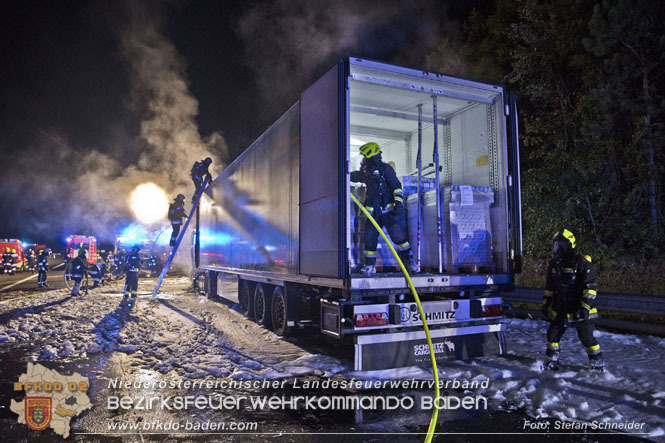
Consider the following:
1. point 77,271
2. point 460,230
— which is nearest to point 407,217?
point 460,230

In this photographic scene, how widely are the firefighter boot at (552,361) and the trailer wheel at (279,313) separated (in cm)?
363

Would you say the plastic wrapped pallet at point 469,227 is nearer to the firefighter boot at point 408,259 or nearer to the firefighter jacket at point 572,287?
the firefighter boot at point 408,259

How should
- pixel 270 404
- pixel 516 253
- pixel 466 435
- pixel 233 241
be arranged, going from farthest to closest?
pixel 233 241 < pixel 516 253 < pixel 270 404 < pixel 466 435

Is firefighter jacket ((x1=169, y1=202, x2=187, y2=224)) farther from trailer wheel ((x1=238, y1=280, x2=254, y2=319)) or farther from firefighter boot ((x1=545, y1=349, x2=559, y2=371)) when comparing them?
firefighter boot ((x1=545, y1=349, x2=559, y2=371))

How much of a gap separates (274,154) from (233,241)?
3.38 metres

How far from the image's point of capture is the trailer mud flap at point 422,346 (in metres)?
4.92

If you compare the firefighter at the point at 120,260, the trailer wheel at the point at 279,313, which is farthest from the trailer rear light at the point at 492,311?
the firefighter at the point at 120,260

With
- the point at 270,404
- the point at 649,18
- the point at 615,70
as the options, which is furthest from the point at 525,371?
the point at 649,18

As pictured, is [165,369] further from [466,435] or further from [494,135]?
[494,135]

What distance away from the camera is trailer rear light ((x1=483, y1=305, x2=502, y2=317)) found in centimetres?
570

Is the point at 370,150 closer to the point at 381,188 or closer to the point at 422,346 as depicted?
the point at 381,188

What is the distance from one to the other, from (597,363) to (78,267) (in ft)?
47.3

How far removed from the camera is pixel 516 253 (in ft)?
19.4

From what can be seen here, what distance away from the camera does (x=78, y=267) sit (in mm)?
14258
